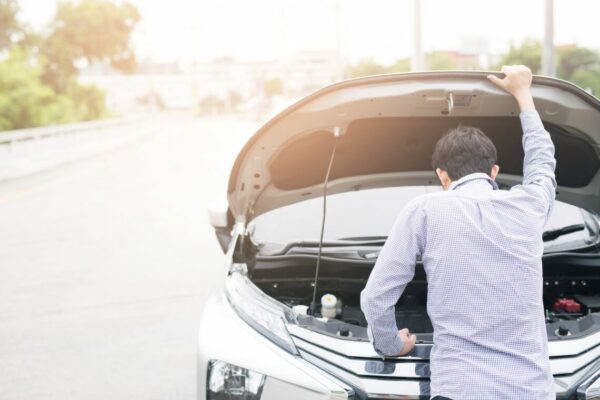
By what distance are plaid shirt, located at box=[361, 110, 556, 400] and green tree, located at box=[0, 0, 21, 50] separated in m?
38.4

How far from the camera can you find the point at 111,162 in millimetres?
23047

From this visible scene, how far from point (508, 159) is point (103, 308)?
12.8ft

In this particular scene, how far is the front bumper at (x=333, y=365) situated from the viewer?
258cm

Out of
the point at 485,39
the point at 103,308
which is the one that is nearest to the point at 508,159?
the point at 103,308

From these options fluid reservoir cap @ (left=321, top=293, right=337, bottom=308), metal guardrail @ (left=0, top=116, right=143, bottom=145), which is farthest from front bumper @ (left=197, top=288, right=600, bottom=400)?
metal guardrail @ (left=0, top=116, right=143, bottom=145)

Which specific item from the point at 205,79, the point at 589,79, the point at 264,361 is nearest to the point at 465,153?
the point at 264,361

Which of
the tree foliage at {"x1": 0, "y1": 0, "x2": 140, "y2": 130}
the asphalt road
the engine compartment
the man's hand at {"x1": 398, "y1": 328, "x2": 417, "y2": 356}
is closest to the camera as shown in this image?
the man's hand at {"x1": 398, "y1": 328, "x2": 417, "y2": 356}

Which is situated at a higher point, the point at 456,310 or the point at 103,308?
the point at 456,310

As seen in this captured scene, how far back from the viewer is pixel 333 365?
270cm

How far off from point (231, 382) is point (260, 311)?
0.38 m

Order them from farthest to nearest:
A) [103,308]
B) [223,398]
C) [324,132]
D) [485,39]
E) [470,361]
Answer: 1. [485,39]
2. [103,308]
3. [324,132]
4. [223,398]
5. [470,361]

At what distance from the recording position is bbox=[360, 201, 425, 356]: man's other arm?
2305 millimetres

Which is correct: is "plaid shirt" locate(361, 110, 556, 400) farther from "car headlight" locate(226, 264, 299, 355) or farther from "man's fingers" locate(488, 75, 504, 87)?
"man's fingers" locate(488, 75, 504, 87)

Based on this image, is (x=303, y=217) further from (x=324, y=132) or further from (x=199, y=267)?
(x=199, y=267)
